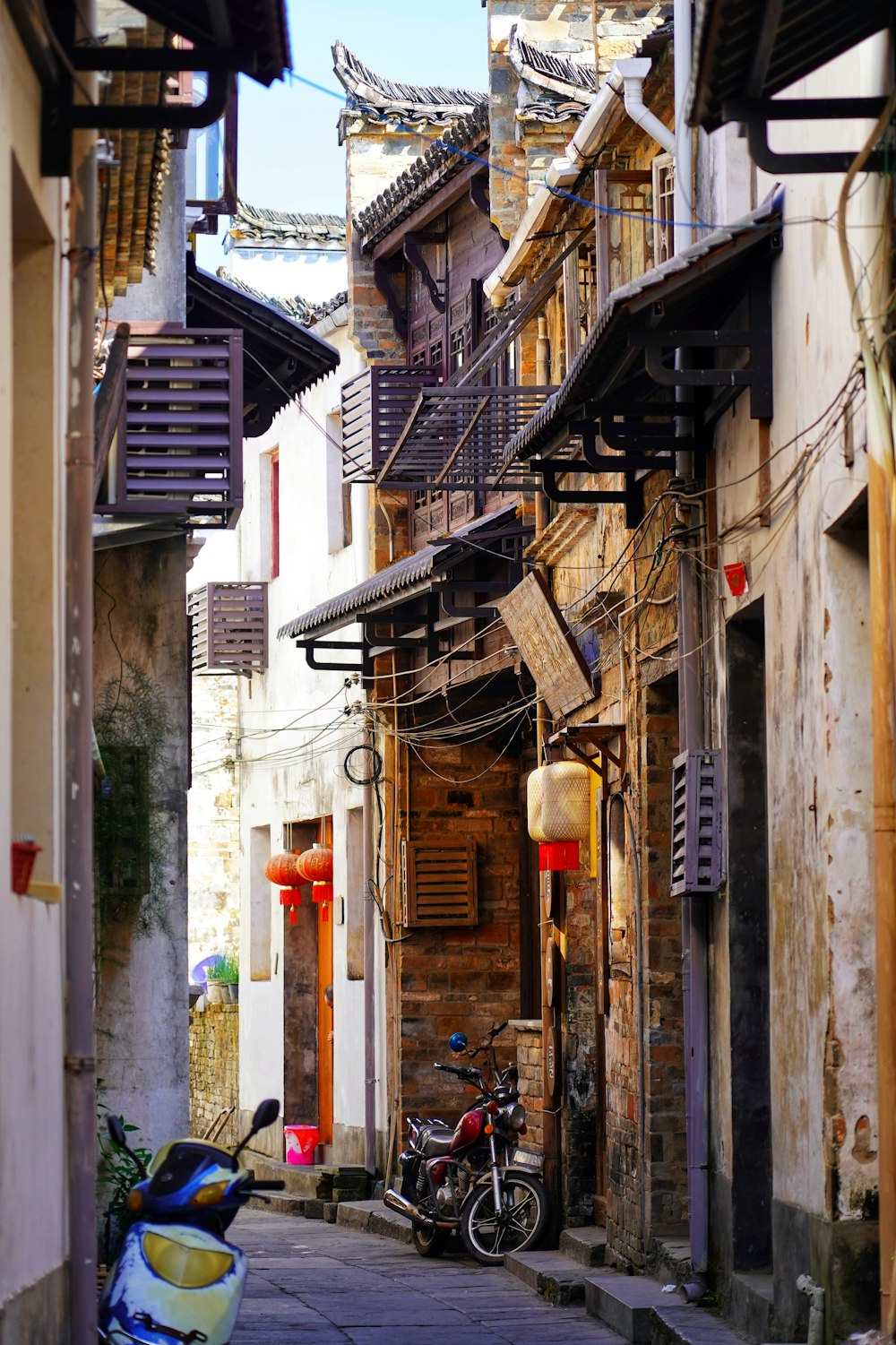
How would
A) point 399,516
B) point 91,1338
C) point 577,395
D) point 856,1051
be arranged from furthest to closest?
point 399,516, point 577,395, point 856,1051, point 91,1338

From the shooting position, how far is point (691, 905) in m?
11.3

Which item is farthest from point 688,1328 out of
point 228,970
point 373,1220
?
point 228,970

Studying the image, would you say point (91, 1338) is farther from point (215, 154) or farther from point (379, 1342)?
point (215, 154)

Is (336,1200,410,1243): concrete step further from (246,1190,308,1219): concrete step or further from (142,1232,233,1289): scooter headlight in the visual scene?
(142,1232,233,1289): scooter headlight

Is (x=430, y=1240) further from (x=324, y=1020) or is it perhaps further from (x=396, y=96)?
(x=396, y=96)

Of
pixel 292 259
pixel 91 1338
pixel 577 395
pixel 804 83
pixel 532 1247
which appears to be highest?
pixel 292 259

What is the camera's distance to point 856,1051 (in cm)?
852

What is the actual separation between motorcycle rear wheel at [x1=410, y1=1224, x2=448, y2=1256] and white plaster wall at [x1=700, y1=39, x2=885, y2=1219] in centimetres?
635

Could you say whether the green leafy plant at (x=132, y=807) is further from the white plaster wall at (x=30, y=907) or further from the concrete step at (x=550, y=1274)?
the white plaster wall at (x=30, y=907)

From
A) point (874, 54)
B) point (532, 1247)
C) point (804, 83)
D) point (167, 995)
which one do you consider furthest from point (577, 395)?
point (532, 1247)

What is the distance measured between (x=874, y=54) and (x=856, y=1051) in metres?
3.74

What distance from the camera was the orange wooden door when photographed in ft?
77.4

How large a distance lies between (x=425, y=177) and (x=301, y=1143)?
984cm

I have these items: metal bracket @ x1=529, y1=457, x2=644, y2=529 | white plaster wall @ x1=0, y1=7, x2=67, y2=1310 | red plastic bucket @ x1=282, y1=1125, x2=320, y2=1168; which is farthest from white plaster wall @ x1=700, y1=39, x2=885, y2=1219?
red plastic bucket @ x1=282, y1=1125, x2=320, y2=1168
